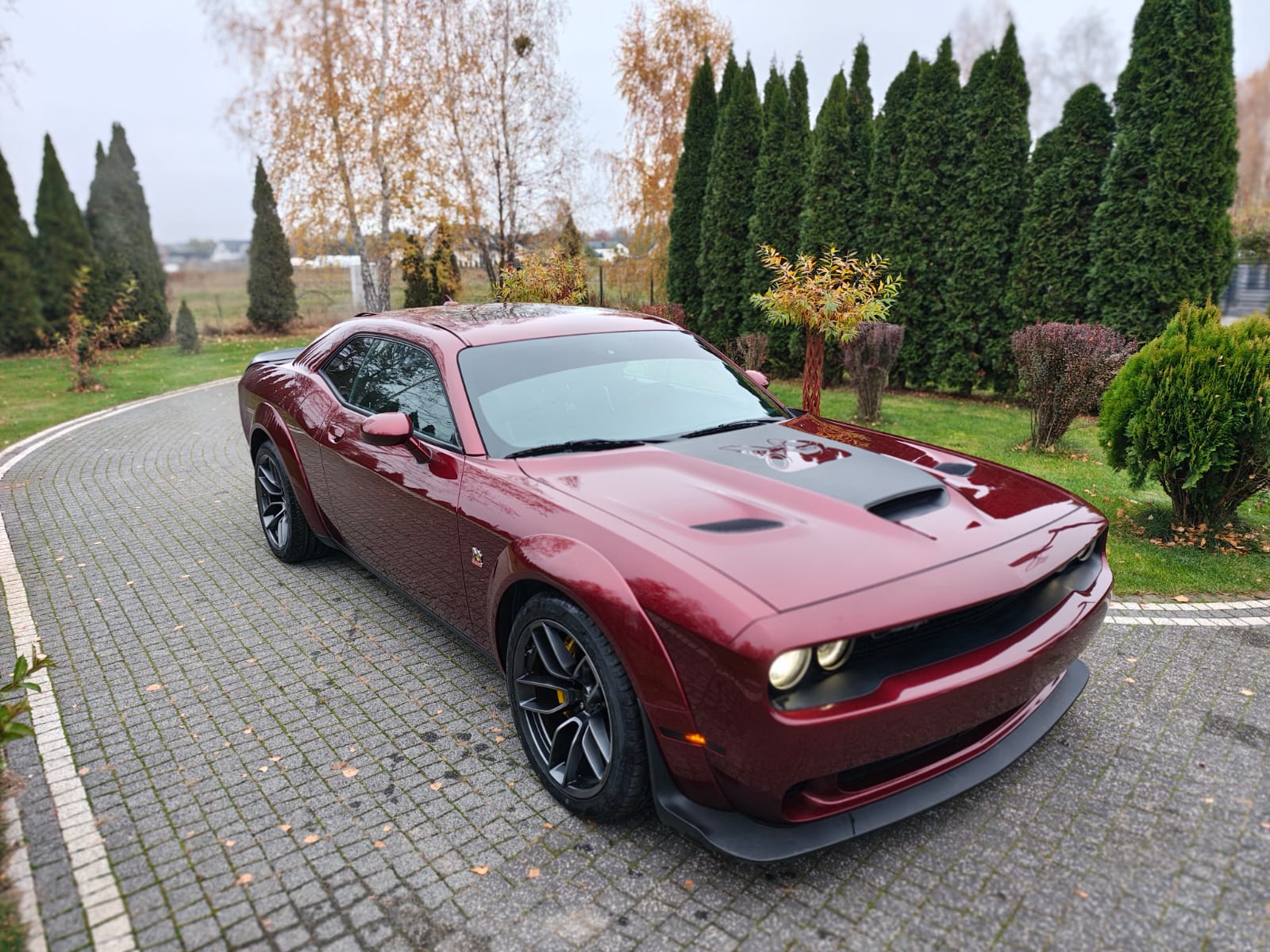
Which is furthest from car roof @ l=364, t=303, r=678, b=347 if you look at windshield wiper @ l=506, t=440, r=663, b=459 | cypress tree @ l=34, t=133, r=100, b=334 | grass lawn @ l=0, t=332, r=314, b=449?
cypress tree @ l=34, t=133, r=100, b=334

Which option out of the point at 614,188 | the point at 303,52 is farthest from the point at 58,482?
the point at 614,188

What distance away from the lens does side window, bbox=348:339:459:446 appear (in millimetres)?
3430

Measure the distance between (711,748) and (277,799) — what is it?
1.69 metres

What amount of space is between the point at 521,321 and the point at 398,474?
3.27ft

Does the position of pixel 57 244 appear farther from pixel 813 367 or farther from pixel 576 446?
pixel 576 446

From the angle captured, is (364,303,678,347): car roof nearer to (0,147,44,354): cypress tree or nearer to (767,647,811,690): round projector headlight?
(767,647,811,690): round projector headlight

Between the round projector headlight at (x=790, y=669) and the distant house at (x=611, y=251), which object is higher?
the distant house at (x=611, y=251)

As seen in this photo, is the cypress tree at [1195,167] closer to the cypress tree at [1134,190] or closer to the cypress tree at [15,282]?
the cypress tree at [1134,190]

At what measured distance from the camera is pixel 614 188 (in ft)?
67.8

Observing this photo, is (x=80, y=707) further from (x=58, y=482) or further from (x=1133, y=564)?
(x=1133, y=564)

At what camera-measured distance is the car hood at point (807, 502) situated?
221 cm

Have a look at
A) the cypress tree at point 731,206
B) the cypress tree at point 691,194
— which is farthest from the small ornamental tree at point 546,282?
the cypress tree at point 691,194

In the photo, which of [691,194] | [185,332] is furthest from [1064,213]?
[185,332]

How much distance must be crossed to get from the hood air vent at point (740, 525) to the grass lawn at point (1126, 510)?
3291mm
